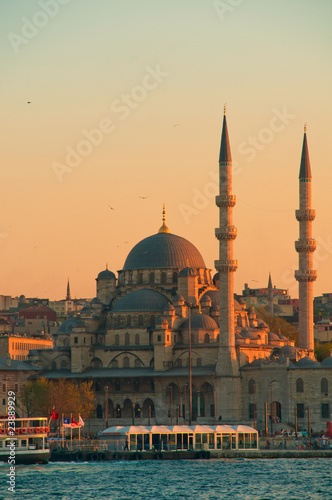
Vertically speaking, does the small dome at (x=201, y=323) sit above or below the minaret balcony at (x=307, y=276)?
below

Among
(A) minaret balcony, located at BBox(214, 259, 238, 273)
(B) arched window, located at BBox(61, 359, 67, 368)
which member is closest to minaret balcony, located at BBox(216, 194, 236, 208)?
(A) minaret balcony, located at BBox(214, 259, 238, 273)

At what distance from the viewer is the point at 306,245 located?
93938 mm

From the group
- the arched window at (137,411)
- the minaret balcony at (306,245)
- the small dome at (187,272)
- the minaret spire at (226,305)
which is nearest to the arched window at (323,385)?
the minaret spire at (226,305)

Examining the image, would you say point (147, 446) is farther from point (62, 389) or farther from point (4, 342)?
point (4, 342)

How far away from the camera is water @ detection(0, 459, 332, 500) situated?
59875 mm

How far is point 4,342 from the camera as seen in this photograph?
113375 millimetres

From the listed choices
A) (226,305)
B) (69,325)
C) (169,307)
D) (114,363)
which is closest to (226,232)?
(226,305)

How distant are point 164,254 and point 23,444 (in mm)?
32803

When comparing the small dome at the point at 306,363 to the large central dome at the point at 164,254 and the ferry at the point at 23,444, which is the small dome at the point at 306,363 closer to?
the large central dome at the point at 164,254

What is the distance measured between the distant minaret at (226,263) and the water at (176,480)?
13.5 meters

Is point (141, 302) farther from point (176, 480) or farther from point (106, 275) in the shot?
point (176, 480)

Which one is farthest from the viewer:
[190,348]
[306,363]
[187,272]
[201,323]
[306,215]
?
[187,272]

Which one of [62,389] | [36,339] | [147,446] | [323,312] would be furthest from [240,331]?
[323,312]

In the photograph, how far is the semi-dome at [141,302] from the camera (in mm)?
96875
